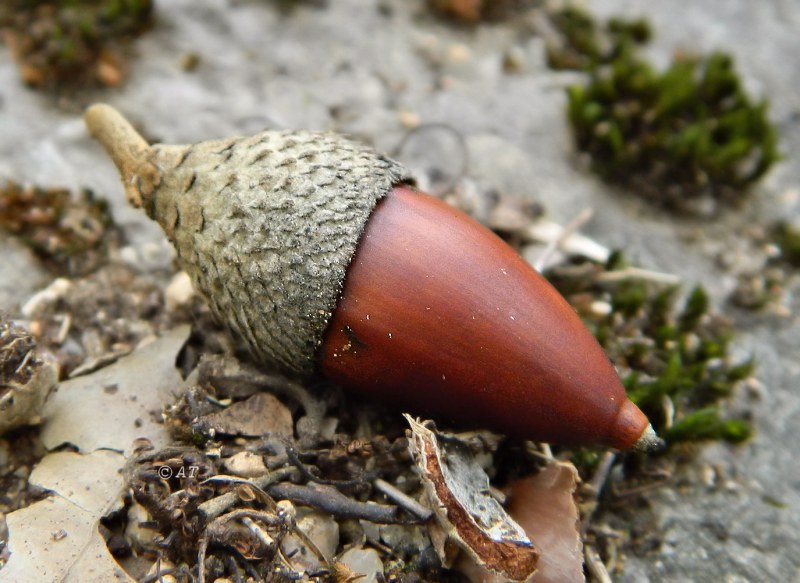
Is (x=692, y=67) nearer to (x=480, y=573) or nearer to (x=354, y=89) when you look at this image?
(x=354, y=89)

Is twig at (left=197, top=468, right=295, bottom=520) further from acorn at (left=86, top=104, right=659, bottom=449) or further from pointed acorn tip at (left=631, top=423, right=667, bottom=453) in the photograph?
pointed acorn tip at (left=631, top=423, right=667, bottom=453)

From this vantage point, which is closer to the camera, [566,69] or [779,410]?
[779,410]

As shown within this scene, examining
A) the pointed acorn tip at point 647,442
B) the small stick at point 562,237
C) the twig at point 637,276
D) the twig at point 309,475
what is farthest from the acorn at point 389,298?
the twig at point 637,276

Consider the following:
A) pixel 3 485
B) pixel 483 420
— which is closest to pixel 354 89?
pixel 483 420

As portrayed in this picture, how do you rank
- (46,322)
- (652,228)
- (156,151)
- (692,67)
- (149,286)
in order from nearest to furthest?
(156,151)
(46,322)
(149,286)
(652,228)
(692,67)

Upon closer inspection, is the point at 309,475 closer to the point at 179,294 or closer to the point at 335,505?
the point at 335,505

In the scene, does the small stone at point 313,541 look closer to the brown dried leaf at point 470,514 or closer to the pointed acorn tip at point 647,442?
the brown dried leaf at point 470,514
